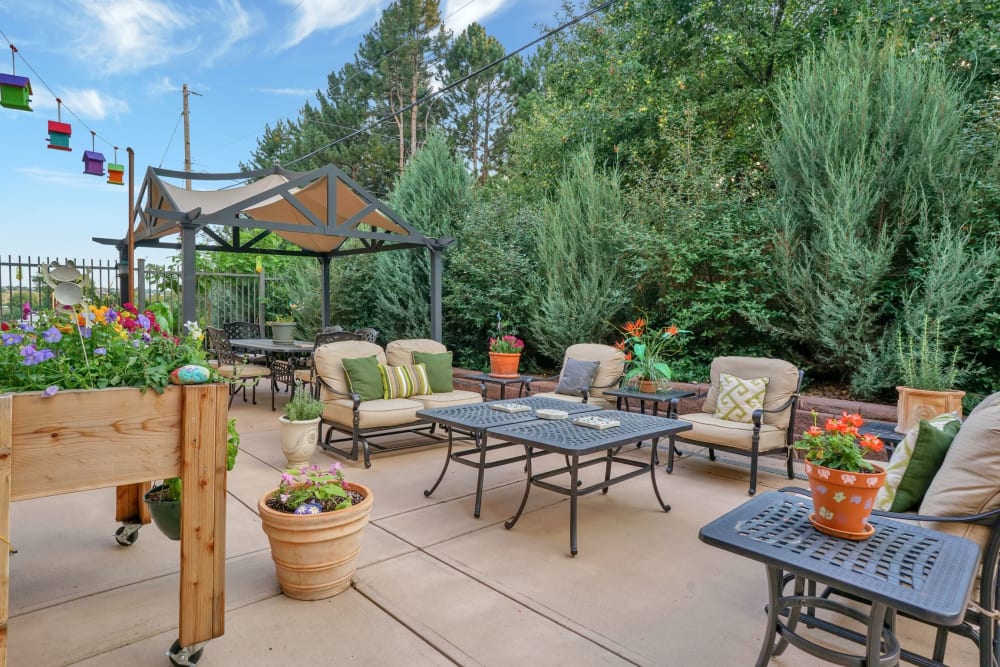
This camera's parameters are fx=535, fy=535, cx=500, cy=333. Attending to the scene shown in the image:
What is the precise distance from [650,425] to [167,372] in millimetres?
2640

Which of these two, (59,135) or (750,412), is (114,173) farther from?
(750,412)

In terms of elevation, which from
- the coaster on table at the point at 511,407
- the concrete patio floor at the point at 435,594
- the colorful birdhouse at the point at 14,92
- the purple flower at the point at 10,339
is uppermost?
the colorful birdhouse at the point at 14,92

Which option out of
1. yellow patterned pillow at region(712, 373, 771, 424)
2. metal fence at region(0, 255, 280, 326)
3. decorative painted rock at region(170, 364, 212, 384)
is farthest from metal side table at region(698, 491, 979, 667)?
metal fence at region(0, 255, 280, 326)

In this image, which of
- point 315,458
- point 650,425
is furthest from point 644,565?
point 315,458

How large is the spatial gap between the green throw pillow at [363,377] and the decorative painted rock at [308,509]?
237 cm

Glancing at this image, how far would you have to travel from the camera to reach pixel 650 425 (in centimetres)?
337

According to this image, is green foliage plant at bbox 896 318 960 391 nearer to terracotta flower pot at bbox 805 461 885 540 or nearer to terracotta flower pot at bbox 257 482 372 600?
terracotta flower pot at bbox 805 461 885 540

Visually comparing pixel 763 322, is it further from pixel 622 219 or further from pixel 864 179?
pixel 622 219

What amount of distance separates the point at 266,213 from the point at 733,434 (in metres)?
6.34

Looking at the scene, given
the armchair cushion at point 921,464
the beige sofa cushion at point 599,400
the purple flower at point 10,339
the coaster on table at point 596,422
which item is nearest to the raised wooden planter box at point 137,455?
the purple flower at point 10,339

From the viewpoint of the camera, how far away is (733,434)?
3924 mm

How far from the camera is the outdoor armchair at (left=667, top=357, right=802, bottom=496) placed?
391 centimetres

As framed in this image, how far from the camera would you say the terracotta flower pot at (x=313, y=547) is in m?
2.18

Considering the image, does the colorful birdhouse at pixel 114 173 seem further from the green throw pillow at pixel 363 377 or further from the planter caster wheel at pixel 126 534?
the planter caster wheel at pixel 126 534
